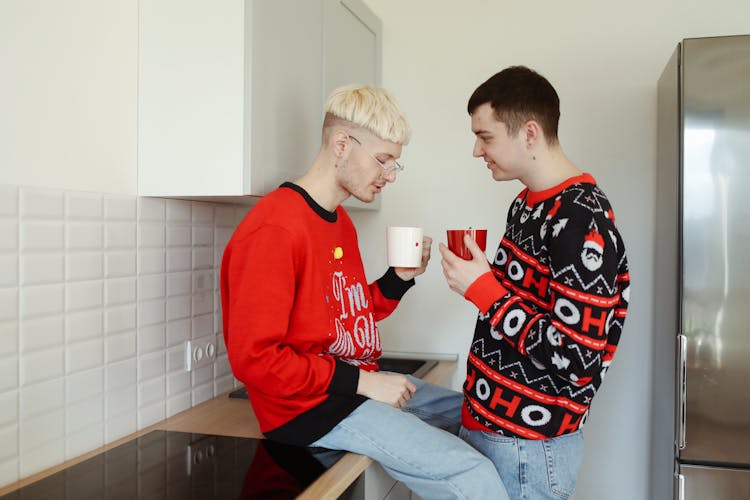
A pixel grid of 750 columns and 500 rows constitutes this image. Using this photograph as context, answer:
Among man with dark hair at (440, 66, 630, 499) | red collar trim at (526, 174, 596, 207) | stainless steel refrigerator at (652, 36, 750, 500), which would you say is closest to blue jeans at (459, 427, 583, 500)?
man with dark hair at (440, 66, 630, 499)

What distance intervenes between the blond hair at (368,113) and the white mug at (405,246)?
0.66 ft

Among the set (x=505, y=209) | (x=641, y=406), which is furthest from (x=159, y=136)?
(x=641, y=406)

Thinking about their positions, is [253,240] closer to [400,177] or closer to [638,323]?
[400,177]

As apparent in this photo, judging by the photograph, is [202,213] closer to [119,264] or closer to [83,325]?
[119,264]

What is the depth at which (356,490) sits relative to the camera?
1.31m

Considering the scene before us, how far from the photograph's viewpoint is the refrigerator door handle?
1.76 metres

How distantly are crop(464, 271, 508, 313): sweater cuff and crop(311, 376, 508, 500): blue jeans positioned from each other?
269 millimetres

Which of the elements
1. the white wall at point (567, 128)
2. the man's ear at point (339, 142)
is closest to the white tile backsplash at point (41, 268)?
the man's ear at point (339, 142)

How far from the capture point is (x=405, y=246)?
1.53 m

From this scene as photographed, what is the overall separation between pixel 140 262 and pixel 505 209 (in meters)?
1.30

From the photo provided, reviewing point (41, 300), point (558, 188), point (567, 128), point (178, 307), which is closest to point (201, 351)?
point (178, 307)

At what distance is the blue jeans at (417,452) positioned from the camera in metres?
1.25

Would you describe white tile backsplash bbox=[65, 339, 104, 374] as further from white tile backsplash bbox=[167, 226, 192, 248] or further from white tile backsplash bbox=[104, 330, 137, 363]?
white tile backsplash bbox=[167, 226, 192, 248]

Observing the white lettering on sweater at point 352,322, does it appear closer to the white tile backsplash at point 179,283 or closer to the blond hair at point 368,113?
the blond hair at point 368,113
